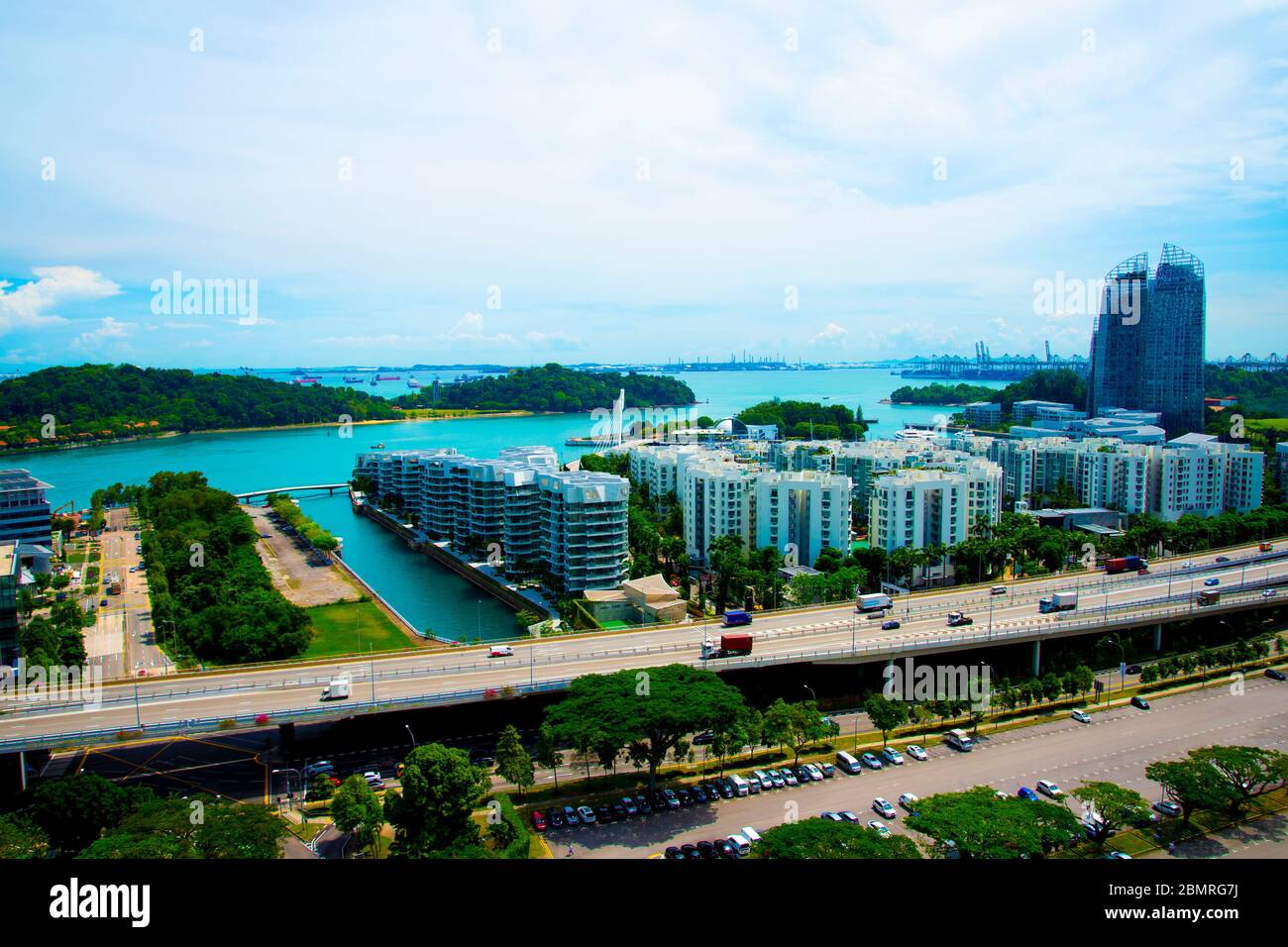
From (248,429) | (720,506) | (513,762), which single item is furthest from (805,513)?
(248,429)

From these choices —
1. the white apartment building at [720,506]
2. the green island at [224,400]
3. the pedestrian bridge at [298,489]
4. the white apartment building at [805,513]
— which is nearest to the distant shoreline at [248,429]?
the green island at [224,400]

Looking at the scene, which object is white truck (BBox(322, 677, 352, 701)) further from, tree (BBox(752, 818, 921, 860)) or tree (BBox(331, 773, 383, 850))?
tree (BBox(752, 818, 921, 860))

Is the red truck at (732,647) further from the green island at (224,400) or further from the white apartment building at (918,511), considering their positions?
the green island at (224,400)

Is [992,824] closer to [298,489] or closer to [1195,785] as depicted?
[1195,785]

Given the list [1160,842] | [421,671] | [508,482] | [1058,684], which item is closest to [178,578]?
[508,482]

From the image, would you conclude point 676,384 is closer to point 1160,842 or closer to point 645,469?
point 645,469
